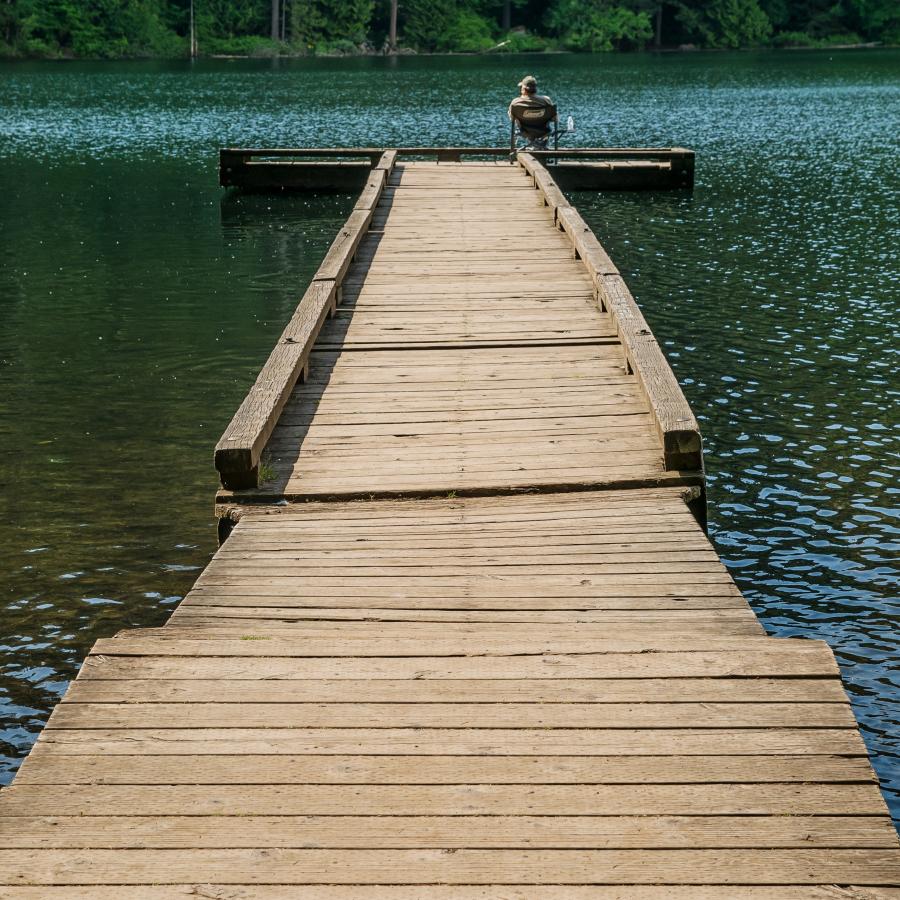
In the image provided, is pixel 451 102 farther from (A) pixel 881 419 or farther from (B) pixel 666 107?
(A) pixel 881 419

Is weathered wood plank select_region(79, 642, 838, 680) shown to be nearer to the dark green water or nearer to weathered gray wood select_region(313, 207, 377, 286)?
the dark green water

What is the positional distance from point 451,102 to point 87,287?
36976 mm

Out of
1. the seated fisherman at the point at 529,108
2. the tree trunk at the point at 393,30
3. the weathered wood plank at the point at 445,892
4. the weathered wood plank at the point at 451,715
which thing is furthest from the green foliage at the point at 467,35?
the weathered wood plank at the point at 445,892

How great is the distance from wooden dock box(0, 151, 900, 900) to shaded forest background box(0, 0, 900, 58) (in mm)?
89736

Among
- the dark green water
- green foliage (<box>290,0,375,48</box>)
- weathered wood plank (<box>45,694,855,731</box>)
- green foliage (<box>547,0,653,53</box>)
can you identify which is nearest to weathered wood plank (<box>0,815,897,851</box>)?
weathered wood plank (<box>45,694,855,731</box>)

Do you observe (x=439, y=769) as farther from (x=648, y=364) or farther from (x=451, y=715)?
(x=648, y=364)

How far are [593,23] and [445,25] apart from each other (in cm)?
1198

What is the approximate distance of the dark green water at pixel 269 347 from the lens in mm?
8094

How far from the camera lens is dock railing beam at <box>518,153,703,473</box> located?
7547 millimetres

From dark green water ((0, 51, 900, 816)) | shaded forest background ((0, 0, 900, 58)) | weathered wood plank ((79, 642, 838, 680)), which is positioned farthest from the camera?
shaded forest background ((0, 0, 900, 58))

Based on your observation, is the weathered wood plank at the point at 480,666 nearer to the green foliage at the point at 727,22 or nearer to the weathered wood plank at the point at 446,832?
the weathered wood plank at the point at 446,832

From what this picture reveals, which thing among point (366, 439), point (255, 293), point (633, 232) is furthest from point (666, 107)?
point (366, 439)

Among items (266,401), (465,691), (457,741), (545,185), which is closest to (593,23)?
(545,185)

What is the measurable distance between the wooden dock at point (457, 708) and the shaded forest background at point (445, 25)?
294ft
